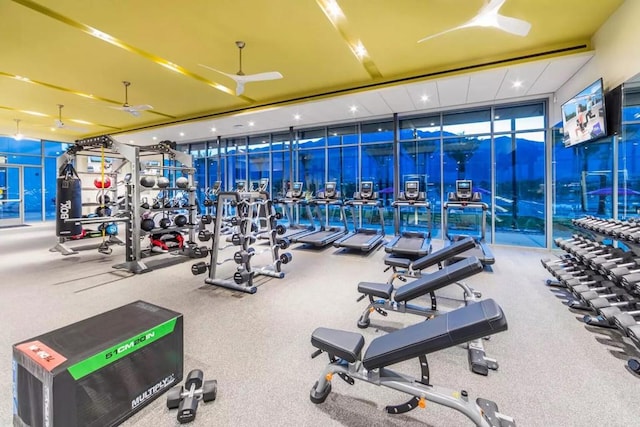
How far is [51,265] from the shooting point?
219 inches

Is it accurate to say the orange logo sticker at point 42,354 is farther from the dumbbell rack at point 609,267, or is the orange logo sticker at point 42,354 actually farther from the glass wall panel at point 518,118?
the glass wall panel at point 518,118

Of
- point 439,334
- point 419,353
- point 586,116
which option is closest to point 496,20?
point 586,116

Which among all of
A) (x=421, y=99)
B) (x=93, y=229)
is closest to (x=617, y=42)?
(x=421, y=99)

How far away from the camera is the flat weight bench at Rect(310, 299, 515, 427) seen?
1574 millimetres

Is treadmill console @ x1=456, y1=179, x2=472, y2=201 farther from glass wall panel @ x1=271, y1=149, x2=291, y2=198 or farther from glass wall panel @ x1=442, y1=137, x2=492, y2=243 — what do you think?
glass wall panel @ x1=271, y1=149, x2=291, y2=198

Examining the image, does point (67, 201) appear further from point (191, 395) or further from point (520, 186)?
point (520, 186)

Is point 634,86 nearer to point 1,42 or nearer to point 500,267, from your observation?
point 500,267

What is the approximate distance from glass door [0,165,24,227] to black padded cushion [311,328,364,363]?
45.8 ft

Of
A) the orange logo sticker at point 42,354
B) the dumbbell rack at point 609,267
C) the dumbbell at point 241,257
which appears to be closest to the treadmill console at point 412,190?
the dumbbell rack at point 609,267

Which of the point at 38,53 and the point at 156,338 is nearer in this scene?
the point at 156,338

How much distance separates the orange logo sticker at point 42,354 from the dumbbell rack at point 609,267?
12.3 feet

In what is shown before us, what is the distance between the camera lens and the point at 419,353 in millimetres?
1657

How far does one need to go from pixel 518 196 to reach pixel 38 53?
10.4 meters

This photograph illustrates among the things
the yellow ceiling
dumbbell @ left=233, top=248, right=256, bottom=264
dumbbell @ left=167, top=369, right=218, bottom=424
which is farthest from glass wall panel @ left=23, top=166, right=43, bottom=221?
dumbbell @ left=167, top=369, right=218, bottom=424
